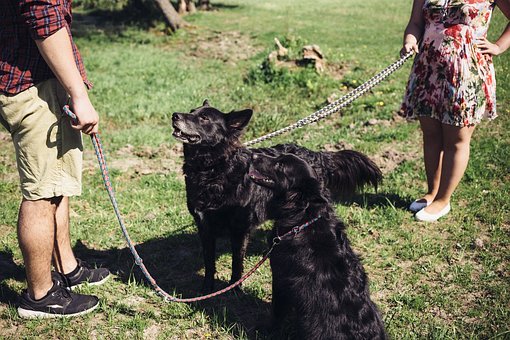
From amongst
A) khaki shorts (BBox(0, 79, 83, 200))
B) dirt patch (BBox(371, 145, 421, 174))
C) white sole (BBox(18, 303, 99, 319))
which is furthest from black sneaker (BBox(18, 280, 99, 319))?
dirt patch (BBox(371, 145, 421, 174))

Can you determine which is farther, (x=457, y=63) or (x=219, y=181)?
(x=457, y=63)

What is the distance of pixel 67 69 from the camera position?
2445 millimetres

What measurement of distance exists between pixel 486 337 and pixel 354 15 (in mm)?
16550

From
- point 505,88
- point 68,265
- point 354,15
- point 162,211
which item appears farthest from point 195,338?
point 354,15

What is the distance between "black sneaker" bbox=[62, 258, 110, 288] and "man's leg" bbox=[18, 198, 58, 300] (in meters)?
0.40

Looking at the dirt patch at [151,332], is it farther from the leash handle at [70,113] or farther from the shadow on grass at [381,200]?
the shadow on grass at [381,200]

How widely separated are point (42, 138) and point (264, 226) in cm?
237

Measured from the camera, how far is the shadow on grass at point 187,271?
10.4 feet

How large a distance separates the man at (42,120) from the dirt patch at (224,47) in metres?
7.86

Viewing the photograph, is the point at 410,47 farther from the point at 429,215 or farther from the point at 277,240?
the point at 277,240

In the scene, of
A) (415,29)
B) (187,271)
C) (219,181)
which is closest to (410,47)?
(415,29)

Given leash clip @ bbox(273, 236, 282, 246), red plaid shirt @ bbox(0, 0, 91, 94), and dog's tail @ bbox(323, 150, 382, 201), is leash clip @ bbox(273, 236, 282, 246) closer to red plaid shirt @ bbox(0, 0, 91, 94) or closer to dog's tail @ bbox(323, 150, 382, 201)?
dog's tail @ bbox(323, 150, 382, 201)

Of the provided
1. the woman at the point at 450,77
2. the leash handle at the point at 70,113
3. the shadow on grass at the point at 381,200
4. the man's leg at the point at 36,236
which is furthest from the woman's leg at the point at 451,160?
the man's leg at the point at 36,236

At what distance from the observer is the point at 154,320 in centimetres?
310
